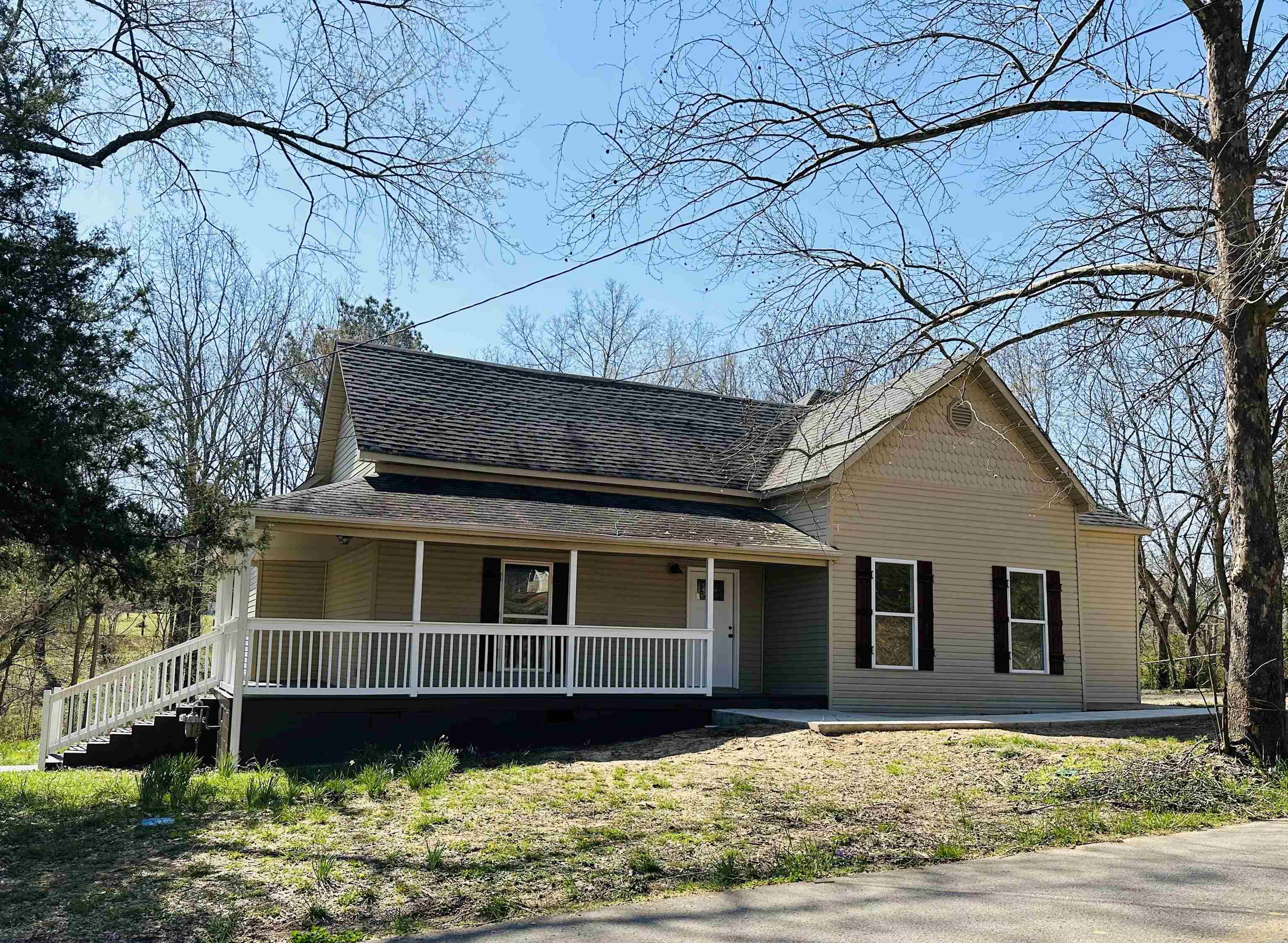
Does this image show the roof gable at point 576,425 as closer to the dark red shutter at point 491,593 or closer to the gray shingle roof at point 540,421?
the gray shingle roof at point 540,421

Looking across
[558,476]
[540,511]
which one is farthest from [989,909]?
[558,476]

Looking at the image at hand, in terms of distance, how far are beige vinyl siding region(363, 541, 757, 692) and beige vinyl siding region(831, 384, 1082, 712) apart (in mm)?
1295

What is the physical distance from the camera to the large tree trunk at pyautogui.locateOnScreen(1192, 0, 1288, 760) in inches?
425

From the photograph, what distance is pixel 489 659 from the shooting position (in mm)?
17891

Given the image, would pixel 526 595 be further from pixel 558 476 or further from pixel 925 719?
pixel 925 719

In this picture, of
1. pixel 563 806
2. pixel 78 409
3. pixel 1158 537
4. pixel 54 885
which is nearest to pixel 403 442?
pixel 78 409

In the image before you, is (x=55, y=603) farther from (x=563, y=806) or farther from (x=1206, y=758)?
(x=1206, y=758)

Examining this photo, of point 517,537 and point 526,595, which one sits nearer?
point 517,537

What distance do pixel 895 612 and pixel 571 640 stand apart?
584cm

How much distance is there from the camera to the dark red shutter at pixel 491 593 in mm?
17031

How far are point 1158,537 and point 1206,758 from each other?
87.8 ft

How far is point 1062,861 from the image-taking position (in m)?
7.89

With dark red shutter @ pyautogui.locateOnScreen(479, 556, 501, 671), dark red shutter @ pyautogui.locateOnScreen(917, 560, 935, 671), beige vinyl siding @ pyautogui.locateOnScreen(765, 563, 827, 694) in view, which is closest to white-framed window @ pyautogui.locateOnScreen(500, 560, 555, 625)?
dark red shutter @ pyautogui.locateOnScreen(479, 556, 501, 671)

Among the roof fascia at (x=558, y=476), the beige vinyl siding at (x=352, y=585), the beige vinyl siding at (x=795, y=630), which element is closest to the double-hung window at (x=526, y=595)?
the roof fascia at (x=558, y=476)
